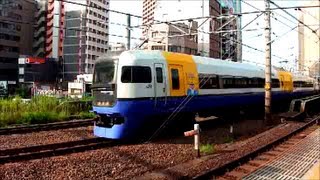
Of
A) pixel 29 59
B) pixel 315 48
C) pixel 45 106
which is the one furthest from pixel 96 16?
pixel 45 106

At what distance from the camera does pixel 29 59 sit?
9150 centimetres

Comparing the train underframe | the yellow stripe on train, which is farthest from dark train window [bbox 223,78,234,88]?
the yellow stripe on train

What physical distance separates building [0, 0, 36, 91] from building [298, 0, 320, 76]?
60315 millimetres

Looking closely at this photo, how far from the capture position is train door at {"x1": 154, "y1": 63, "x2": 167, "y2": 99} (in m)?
14.3

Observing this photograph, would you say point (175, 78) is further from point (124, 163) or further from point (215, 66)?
point (124, 163)

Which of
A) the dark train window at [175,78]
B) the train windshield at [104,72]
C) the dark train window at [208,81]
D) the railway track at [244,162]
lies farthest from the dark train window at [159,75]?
the railway track at [244,162]

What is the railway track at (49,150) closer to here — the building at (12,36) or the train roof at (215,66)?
the train roof at (215,66)

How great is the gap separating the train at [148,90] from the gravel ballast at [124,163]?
1.07 meters

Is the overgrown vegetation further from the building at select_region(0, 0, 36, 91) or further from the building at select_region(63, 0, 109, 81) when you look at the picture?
the building at select_region(63, 0, 109, 81)

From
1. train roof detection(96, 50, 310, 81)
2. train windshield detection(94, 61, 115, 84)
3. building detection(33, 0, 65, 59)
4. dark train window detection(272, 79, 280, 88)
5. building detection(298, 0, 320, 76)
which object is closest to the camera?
train windshield detection(94, 61, 115, 84)

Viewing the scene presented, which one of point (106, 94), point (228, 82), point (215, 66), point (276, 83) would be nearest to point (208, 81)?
point (215, 66)

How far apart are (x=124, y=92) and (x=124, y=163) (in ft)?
10.9

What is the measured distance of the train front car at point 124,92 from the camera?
43.7ft

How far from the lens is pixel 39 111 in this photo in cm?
2116
